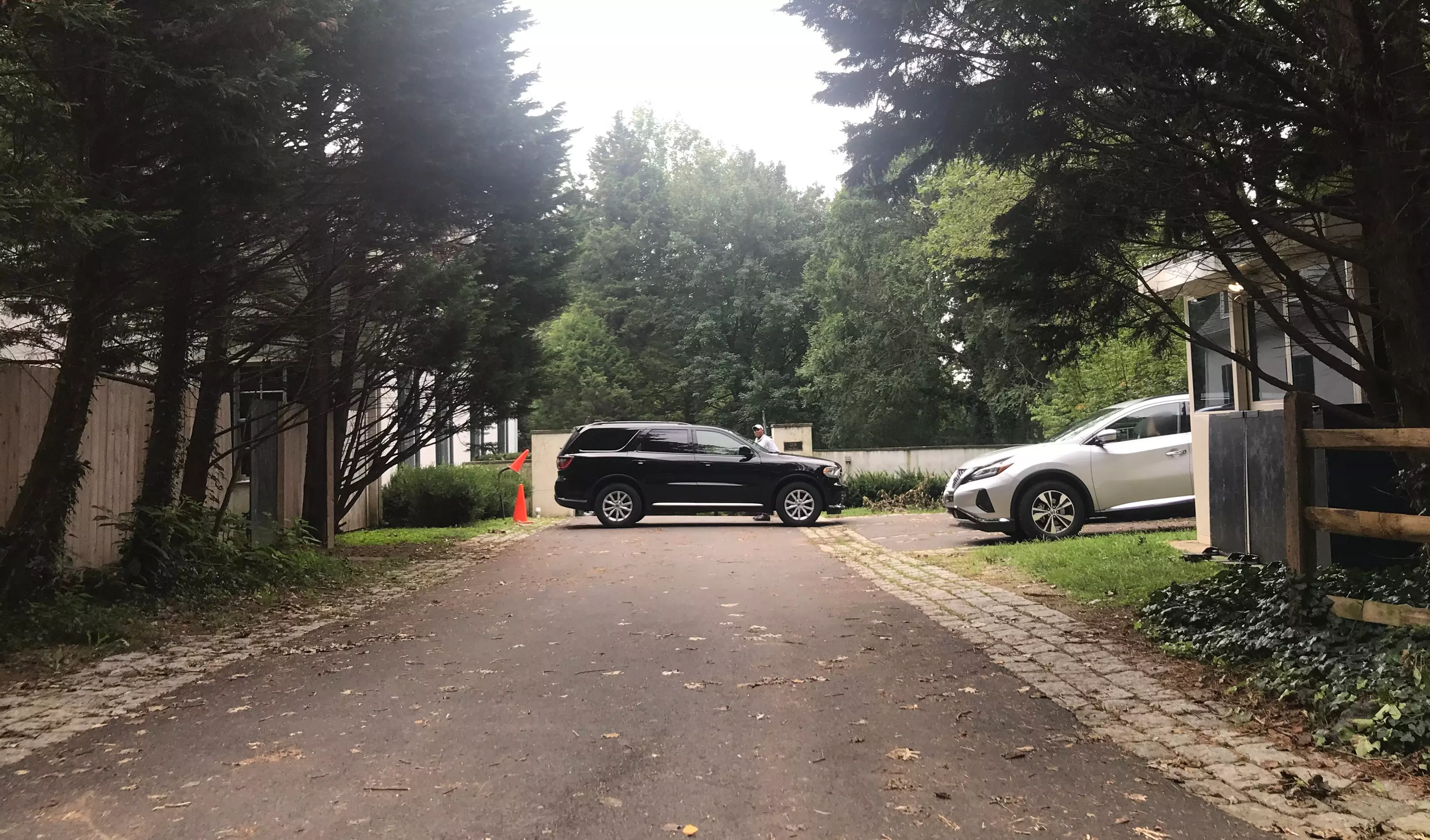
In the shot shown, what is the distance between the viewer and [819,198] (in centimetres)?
5128

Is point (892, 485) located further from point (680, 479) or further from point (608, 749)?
point (608, 749)

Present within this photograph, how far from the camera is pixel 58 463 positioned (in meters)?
7.43

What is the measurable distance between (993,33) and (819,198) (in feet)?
149

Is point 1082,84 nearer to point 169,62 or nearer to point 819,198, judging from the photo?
point 169,62

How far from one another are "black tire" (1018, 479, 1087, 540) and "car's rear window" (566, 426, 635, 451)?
7.38 meters

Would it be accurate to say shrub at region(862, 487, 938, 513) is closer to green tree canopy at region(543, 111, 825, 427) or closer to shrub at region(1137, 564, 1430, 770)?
shrub at region(1137, 564, 1430, 770)

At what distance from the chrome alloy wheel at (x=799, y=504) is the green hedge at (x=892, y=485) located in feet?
18.5

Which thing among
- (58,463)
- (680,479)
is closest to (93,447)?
(58,463)

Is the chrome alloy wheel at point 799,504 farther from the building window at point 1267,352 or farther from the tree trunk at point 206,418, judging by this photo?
the tree trunk at point 206,418

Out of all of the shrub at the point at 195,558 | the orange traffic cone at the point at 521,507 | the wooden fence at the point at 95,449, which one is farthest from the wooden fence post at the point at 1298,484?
the orange traffic cone at the point at 521,507

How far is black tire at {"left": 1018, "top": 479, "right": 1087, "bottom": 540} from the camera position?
13.1m

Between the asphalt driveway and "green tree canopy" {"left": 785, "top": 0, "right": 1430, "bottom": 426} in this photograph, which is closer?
the asphalt driveway

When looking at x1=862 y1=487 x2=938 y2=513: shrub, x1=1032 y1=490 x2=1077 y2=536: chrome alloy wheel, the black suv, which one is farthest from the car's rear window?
x1=1032 y1=490 x2=1077 y2=536: chrome alloy wheel

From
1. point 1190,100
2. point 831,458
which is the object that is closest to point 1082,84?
point 1190,100
